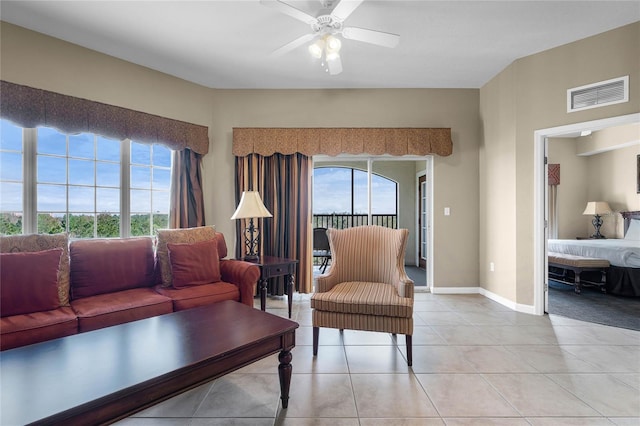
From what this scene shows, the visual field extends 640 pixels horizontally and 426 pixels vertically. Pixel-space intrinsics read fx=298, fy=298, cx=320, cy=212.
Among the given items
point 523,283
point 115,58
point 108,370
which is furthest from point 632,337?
point 115,58

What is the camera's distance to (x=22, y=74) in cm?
267

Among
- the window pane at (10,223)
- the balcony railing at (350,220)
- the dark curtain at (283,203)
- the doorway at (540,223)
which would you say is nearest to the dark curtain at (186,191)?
the dark curtain at (283,203)

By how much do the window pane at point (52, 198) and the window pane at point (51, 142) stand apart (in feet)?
1.14

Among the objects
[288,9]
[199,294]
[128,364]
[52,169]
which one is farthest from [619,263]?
[52,169]

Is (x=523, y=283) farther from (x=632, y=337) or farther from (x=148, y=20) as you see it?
(x=148, y=20)

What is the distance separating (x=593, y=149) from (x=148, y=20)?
7512 mm

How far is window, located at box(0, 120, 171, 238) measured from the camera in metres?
2.75

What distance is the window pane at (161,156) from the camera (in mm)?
3693

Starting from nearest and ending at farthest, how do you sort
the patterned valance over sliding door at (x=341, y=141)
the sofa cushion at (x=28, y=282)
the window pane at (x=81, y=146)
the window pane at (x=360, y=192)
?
the sofa cushion at (x=28, y=282)
the window pane at (x=81, y=146)
the patterned valance over sliding door at (x=341, y=141)
the window pane at (x=360, y=192)

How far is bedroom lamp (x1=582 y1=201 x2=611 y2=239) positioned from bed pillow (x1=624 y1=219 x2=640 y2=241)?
1.71 feet

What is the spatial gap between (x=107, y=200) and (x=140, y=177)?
1.43ft

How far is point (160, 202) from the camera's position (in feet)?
12.2

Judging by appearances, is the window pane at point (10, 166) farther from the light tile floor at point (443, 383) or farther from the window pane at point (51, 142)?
the light tile floor at point (443, 383)

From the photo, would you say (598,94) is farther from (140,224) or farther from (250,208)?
(140,224)
